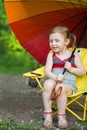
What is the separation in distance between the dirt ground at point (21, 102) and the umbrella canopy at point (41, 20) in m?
0.62

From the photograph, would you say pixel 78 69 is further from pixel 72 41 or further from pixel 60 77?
pixel 72 41

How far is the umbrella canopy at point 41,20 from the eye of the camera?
243 inches

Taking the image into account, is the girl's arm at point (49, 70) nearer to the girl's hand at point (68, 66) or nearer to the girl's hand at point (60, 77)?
the girl's hand at point (60, 77)

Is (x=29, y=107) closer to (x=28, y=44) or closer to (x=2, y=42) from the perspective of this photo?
(x=28, y=44)

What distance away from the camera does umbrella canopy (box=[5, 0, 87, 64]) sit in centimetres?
618

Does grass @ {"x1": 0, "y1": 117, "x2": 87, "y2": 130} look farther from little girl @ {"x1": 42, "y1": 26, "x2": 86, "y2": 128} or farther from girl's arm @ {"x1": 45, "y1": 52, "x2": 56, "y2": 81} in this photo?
girl's arm @ {"x1": 45, "y1": 52, "x2": 56, "y2": 81}

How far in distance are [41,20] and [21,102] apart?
1.12 m

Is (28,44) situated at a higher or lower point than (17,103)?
higher

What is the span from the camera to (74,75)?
575 cm

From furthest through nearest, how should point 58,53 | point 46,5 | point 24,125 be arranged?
point 46,5 → point 58,53 → point 24,125

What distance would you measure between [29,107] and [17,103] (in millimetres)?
278

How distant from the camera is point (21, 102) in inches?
260

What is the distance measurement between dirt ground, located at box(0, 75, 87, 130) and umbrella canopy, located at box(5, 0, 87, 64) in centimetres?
62

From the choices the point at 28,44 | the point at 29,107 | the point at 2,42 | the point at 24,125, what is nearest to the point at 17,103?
the point at 29,107
